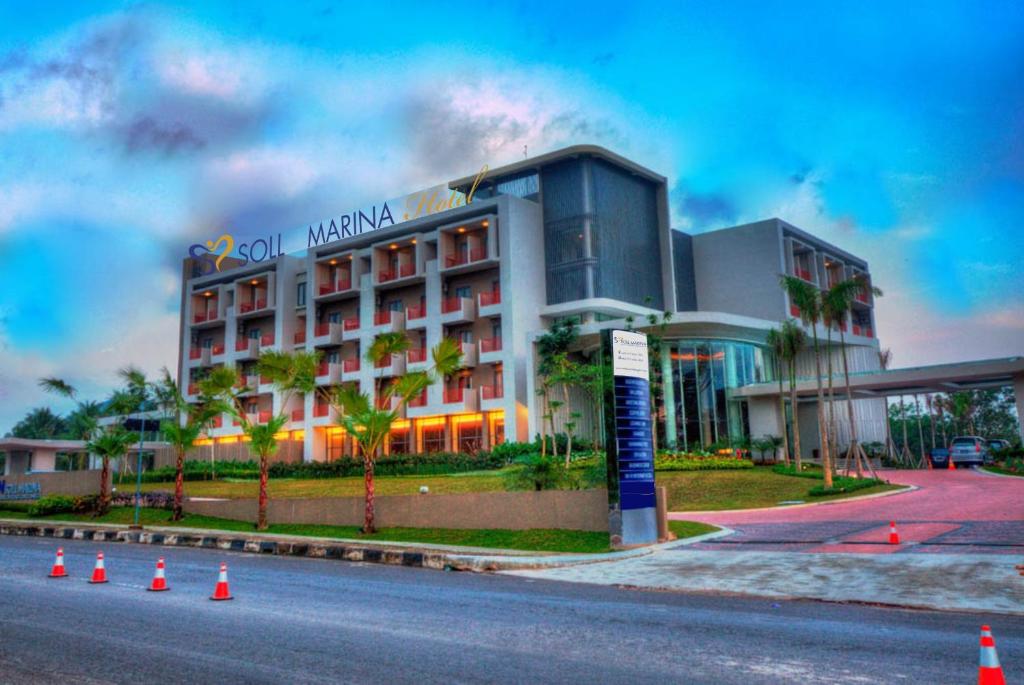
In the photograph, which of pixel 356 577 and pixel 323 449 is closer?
pixel 356 577

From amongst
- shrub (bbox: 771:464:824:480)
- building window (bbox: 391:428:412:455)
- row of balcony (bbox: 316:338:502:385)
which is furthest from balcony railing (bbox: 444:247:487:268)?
shrub (bbox: 771:464:824:480)

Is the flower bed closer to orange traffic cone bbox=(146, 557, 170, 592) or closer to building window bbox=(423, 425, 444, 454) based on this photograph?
building window bbox=(423, 425, 444, 454)

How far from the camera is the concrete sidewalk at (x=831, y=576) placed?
10.3 metres

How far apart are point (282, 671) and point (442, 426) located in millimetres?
44143

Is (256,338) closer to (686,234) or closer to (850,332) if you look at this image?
(686,234)

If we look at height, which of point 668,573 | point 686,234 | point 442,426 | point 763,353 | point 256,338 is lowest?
point 668,573

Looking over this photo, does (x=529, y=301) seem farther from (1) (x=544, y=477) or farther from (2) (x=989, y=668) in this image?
(2) (x=989, y=668)

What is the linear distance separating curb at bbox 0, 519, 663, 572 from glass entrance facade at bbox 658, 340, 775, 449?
25.4m

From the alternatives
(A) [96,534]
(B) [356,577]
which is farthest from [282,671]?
(A) [96,534]

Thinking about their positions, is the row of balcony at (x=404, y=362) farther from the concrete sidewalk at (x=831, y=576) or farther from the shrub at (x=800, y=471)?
the concrete sidewalk at (x=831, y=576)

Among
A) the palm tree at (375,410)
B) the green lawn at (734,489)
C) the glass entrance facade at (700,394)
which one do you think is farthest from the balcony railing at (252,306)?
the palm tree at (375,410)

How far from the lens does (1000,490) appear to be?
26578mm

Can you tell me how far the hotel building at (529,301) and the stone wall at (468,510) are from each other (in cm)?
2252

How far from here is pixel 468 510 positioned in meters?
20.4
